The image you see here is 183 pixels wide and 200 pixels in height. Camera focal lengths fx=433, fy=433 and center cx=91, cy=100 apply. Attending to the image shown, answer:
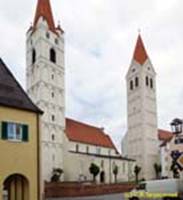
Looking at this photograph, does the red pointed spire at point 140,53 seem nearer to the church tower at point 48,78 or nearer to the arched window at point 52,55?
the church tower at point 48,78

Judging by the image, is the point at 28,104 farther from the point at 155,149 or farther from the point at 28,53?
the point at 155,149

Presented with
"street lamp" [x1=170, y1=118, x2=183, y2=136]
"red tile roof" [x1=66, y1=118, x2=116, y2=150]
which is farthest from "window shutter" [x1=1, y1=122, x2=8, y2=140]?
"red tile roof" [x1=66, y1=118, x2=116, y2=150]

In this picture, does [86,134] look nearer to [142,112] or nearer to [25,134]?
[142,112]

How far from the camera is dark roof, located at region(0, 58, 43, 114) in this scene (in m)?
23.5

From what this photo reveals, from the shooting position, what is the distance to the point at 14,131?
23.0 metres

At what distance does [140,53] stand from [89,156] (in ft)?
128

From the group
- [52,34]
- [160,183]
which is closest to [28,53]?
[52,34]

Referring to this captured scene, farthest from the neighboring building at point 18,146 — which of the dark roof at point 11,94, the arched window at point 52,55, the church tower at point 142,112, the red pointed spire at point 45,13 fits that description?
the church tower at point 142,112

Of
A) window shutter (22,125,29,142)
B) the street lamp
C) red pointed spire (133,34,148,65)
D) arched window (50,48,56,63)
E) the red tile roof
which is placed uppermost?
red pointed spire (133,34,148,65)

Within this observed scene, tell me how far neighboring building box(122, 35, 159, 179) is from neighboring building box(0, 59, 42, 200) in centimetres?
7363

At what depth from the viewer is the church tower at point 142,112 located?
99.0 metres

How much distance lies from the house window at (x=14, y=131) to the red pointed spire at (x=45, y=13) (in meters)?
59.0

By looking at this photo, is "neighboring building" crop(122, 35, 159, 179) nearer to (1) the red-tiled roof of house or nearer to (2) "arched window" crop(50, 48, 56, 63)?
(1) the red-tiled roof of house

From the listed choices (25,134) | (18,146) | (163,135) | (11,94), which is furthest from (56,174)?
(163,135)
